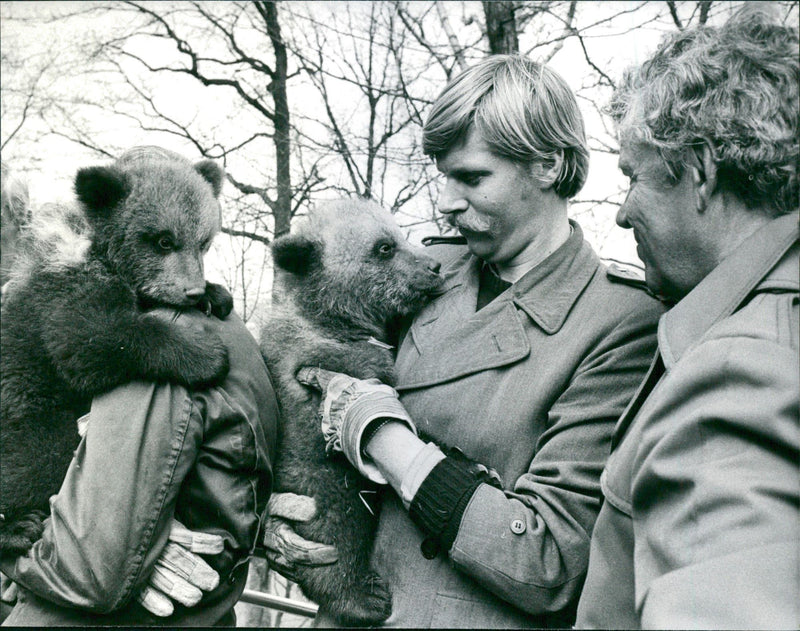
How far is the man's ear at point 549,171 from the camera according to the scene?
121 inches

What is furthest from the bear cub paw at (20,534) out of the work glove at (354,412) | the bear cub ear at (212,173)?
the bear cub ear at (212,173)

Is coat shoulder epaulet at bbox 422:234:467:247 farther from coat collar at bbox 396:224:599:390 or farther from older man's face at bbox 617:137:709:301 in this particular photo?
older man's face at bbox 617:137:709:301

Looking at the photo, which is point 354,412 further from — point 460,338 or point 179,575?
point 179,575

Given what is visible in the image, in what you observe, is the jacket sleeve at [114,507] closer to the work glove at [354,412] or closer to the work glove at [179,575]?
→ the work glove at [179,575]

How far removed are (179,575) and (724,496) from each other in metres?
1.96

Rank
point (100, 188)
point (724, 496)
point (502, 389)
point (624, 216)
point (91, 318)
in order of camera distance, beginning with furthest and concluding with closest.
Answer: point (100, 188) < point (91, 318) < point (502, 389) < point (624, 216) < point (724, 496)

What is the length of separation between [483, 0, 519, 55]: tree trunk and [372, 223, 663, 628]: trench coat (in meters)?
3.06

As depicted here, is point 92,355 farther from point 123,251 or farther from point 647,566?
point 647,566

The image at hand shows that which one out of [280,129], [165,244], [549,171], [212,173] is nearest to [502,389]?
[549,171]

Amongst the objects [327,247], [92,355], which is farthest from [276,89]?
[92,355]

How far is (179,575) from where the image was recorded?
8.78ft

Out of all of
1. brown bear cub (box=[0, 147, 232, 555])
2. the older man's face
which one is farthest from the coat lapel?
brown bear cub (box=[0, 147, 232, 555])

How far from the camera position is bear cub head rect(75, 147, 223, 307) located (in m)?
3.06

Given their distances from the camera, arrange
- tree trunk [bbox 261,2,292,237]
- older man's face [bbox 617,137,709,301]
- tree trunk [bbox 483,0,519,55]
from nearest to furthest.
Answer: older man's face [bbox 617,137,709,301]
tree trunk [bbox 483,0,519,55]
tree trunk [bbox 261,2,292,237]
